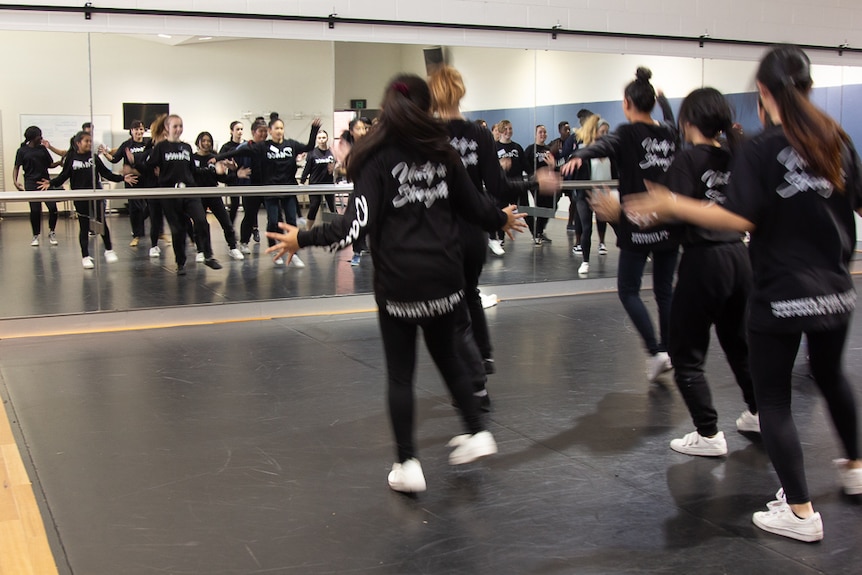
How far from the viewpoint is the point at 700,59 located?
9195mm

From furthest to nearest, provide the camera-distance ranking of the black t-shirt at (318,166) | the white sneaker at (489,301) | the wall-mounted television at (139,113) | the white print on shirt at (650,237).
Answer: the white sneaker at (489,301) → the black t-shirt at (318,166) → the wall-mounted television at (139,113) → the white print on shirt at (650,237)

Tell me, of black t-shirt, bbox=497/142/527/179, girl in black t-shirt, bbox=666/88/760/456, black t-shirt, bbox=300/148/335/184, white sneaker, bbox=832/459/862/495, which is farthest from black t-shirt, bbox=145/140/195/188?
white sneaker, bbox=832/459/862/495

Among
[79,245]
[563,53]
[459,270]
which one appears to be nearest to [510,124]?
[563,53]

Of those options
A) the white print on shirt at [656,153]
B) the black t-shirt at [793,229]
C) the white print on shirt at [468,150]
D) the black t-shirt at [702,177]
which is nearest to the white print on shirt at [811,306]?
the black t-shirt at [793,229]

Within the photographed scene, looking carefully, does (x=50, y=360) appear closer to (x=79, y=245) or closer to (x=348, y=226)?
(x=79, y=245)

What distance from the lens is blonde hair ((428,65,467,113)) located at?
13.9 feet

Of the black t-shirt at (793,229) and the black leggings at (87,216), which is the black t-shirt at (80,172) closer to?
the black leggings at (87,216)

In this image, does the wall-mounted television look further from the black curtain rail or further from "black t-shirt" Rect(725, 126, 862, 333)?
"black t-shirt" Rect(725, 126, 862, 333)

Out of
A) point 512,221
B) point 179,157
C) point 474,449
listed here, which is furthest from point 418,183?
point 179,157

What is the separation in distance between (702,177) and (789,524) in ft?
4.80

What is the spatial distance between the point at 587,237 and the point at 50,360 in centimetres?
518

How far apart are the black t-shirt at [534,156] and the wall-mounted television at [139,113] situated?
11.2 ft

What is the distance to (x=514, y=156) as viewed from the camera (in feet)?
26.9

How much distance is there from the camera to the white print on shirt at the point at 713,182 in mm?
3698
